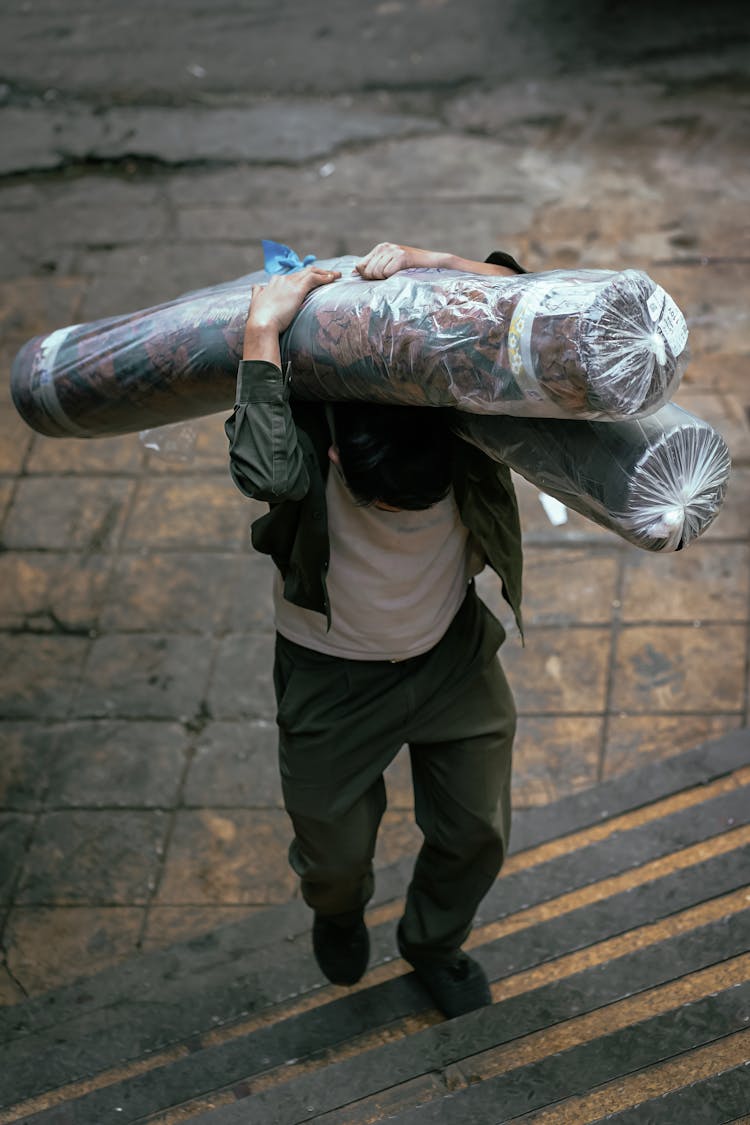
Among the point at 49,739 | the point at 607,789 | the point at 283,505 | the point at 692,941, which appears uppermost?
the point at 283,505

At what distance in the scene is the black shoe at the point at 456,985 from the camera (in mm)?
3295

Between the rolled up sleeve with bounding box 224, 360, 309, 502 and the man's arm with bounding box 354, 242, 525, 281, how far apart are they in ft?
0.94

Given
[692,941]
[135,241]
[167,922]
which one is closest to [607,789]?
[692,941]

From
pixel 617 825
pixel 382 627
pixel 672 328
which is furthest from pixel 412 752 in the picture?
pixel 672 328

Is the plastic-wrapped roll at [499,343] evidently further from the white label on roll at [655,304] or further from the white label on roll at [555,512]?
the white label on roll at [555,512]

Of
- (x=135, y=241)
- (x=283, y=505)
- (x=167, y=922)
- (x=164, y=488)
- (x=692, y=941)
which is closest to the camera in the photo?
(x=283, y=505)

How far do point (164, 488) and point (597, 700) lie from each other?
1915mm

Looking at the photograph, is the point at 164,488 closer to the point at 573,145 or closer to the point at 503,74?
the point at 573,145

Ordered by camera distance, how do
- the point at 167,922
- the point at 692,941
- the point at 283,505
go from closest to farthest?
the point at 283,505
the point at 692,941
the point at 167,922

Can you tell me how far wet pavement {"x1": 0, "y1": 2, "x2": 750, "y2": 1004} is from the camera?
406 centimetres

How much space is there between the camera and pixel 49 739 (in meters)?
4.37

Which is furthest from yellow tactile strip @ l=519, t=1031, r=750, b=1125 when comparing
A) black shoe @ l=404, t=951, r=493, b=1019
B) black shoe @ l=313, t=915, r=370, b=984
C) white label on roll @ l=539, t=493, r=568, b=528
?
white label on roll @ l=539, t=493, r=568, b=528

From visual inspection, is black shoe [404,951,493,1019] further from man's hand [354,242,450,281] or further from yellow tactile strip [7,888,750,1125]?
man's hand [354,242,450,281]

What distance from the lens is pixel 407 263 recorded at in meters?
2.62
